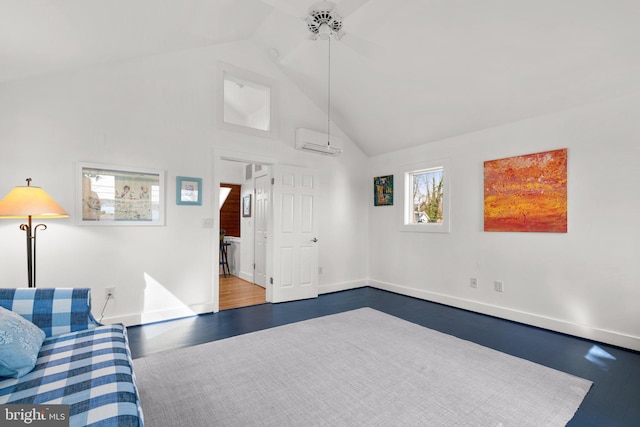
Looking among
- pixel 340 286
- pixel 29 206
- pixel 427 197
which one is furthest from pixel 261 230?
pixel 29 206

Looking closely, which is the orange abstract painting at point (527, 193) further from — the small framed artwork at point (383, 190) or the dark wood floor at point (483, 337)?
the small framed artwork at point (383, 190)

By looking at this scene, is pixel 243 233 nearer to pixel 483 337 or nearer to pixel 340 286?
pixel 340 286

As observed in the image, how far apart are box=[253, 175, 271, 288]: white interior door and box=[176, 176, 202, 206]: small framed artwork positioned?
5.24 feet

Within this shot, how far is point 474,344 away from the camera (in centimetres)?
294

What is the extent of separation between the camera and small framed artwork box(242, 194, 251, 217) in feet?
20.1

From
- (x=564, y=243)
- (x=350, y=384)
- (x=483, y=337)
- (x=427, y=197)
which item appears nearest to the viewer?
(x=350, y=384)

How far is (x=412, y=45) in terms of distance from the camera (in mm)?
3320

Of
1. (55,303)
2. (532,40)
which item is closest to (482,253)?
(532,40)

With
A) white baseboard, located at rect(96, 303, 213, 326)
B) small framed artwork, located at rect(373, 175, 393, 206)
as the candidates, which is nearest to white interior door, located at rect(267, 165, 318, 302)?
white baseboard, located at rect(96, 303, 213, 326)

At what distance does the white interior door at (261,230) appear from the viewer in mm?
5426

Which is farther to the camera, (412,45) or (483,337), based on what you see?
(412,45)

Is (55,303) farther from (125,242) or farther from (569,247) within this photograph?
(569,247)

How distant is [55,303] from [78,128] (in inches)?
80.7

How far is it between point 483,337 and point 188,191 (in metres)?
3.74
